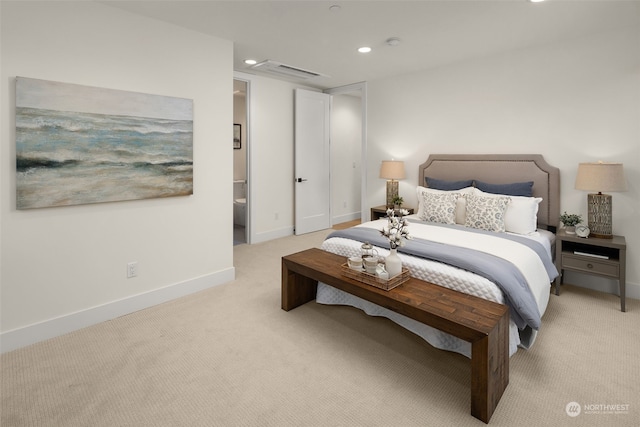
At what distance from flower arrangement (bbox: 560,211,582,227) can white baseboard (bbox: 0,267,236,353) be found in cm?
340

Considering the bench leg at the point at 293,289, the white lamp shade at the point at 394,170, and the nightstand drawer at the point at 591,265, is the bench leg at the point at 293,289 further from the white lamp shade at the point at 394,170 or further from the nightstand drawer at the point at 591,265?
the nightstand drawer at the point at 591,265

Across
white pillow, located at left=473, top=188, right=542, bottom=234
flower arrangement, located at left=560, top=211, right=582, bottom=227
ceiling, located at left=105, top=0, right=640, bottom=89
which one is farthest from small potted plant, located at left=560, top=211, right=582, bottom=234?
ceiling, located at left=105, top=0, right=640, bottom=89

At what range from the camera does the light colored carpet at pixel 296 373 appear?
174 centimetres

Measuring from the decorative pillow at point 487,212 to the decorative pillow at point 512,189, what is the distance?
314mm

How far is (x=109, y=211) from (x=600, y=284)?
447cm

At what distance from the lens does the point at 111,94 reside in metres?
2.61

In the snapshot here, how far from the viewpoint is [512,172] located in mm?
3727

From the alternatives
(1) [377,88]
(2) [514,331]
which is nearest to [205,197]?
(2) [514,331]

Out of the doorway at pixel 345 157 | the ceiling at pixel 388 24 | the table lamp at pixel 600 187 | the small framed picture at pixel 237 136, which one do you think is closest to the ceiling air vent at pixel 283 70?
the ceiling at pixel 388 24

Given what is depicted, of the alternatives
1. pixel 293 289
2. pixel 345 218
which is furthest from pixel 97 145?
pixel 345 218

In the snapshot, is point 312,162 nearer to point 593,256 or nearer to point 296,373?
point 593,256

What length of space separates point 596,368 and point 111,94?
12.5 ft

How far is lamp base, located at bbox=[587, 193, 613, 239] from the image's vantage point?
3.09m

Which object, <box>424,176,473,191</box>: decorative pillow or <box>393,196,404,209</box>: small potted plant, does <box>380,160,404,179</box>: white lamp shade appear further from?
<box>424,176,473,191</box>: decorative pillow
